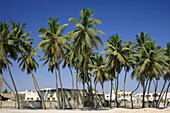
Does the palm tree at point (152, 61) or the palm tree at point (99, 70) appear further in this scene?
the palm tree at point (99, 70)

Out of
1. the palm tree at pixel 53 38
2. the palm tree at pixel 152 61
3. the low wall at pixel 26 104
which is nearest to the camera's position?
the palm tree at pixel 53 38

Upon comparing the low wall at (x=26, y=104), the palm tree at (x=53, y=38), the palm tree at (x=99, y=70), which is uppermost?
the palm tree at (x=53, y=38)

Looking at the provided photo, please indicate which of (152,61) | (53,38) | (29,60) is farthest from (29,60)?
(152,61)

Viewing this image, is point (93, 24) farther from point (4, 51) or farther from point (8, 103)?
point (8, 103)

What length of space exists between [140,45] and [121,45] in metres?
7.64

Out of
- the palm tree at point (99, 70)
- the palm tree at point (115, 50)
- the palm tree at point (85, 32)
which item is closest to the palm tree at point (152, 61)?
the palm tree at point (115, 50)

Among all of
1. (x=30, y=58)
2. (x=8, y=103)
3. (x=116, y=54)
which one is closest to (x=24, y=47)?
(x=30, y=58)

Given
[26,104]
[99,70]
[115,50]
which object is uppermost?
[115,50]

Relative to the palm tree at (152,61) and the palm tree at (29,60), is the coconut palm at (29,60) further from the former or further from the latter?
Answer: the palm tree at (152,61)

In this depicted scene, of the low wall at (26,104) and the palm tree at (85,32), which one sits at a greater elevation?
the palm tree at (85,32)

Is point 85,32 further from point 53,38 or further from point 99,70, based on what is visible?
point 99,70

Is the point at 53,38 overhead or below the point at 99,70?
overhead

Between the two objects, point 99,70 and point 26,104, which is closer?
point 26,104

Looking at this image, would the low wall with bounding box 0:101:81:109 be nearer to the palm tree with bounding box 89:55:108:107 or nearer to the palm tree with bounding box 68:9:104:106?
the palm tree with bounding box 89:55:108:107
